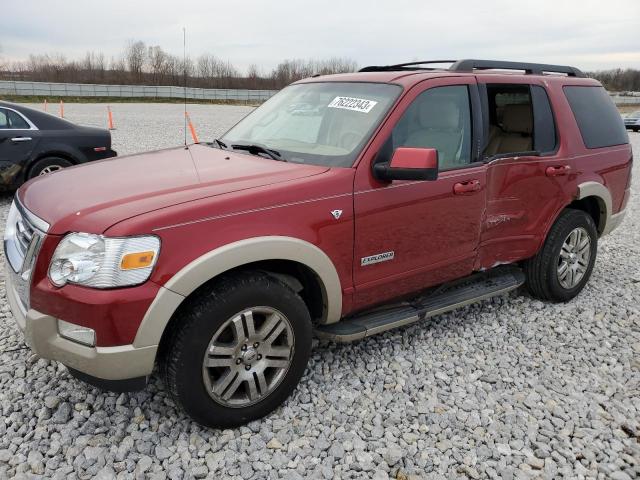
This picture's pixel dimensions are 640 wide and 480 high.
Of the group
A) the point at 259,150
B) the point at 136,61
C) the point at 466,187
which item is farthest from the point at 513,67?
the point at 136,61

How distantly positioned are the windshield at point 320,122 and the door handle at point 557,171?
1.55 meters

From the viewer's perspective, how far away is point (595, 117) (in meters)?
4.62

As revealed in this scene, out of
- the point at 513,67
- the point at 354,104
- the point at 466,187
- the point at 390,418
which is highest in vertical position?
the point at 513,67

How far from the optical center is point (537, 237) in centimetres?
428

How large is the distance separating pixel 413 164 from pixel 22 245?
84.2 inches

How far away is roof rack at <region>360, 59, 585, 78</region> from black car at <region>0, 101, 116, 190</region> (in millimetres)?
5566

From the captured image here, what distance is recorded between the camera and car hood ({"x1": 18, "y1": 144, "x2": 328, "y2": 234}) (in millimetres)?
2461

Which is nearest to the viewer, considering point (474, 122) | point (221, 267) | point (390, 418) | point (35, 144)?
point (221, 267)

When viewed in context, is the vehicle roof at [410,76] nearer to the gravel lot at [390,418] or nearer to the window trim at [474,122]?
the window trim at [474,122]

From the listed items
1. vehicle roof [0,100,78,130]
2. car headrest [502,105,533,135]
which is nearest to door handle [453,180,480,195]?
car headrest [502,105,533,135]

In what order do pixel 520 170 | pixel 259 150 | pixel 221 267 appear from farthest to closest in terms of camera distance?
1. pixel 520 170
2. pixel 259 150
3. pixel 221 267

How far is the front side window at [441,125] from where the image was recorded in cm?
335

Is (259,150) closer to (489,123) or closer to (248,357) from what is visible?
(248,357)

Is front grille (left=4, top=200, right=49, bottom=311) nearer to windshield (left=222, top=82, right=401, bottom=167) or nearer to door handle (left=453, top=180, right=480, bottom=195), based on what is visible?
windshield (left=222, top=82, right=401, bottom=167)
